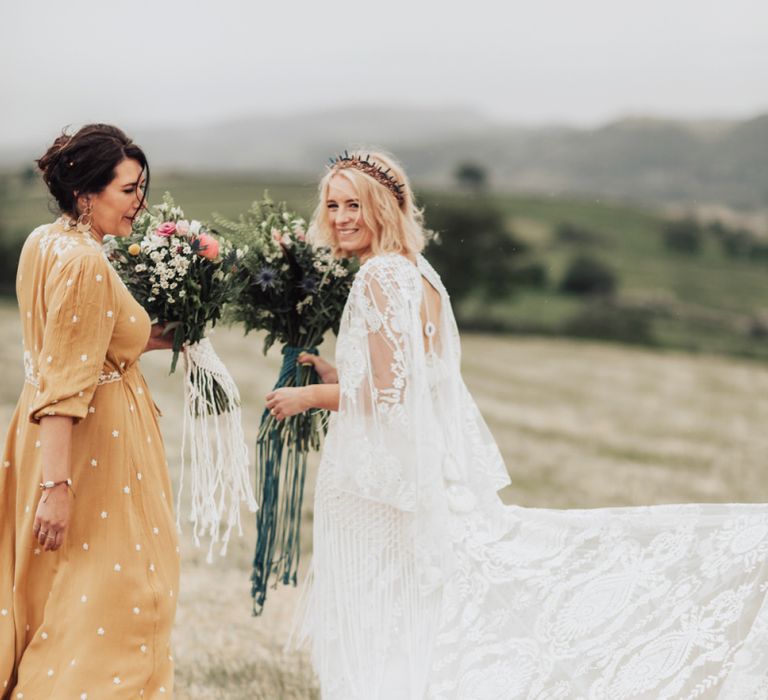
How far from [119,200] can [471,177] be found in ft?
139

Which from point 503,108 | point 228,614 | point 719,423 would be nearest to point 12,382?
point 228,614

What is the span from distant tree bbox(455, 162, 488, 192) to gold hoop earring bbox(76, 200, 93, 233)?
40.8 m

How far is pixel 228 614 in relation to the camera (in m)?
6.03

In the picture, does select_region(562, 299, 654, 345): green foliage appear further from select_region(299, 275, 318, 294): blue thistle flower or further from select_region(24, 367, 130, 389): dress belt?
select_region(24, 367, 130, 389): dress belt

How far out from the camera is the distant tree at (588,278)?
35.8 meters

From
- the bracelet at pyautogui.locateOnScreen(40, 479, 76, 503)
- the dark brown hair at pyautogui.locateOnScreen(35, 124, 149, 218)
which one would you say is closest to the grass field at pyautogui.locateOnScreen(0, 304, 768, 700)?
the bracelet at pyautogui.locateOnScreen(40, 479, 76, 503)

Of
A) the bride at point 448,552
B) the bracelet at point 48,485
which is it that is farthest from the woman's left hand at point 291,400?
the bracelet at point 48,485

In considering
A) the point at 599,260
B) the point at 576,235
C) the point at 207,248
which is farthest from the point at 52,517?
the point at 576,235

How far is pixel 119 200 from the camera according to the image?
11.9 feet

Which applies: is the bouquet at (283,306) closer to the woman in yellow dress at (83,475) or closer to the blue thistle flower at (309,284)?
the blue thistle flower at (309,284)

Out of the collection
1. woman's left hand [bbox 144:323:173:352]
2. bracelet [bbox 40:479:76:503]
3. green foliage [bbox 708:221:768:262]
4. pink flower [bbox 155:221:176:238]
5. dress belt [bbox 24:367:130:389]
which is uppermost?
pink flower [bbox 155:221:176:238]

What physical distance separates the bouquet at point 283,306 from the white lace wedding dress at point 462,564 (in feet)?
1.76

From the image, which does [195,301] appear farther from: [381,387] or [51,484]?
[51,484]

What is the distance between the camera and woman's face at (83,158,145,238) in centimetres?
359
